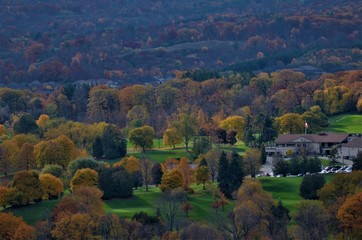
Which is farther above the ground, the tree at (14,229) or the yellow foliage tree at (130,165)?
the yellow foliage tree at (130,165)

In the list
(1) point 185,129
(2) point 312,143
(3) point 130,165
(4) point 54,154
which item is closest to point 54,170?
(3) point 130,165

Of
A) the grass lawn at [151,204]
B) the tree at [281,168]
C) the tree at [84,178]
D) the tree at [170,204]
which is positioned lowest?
the grass lawn at [151,204]

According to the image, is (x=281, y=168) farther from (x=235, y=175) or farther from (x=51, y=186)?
(x=51, y=186)

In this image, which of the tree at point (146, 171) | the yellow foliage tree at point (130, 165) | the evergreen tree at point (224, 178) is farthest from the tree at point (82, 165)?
the evergreen tree at point (224, 178)

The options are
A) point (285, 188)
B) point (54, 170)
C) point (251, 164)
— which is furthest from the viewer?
point (54, 170)

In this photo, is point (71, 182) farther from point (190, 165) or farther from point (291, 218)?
point (291, 218)

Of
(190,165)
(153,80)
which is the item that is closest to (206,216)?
(190,165)

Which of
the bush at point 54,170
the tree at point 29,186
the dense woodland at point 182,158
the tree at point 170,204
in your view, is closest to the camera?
the dense woodland at point 182,158

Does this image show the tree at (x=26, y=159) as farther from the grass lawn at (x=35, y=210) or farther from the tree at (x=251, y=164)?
the tree at (x=251, y=164)
